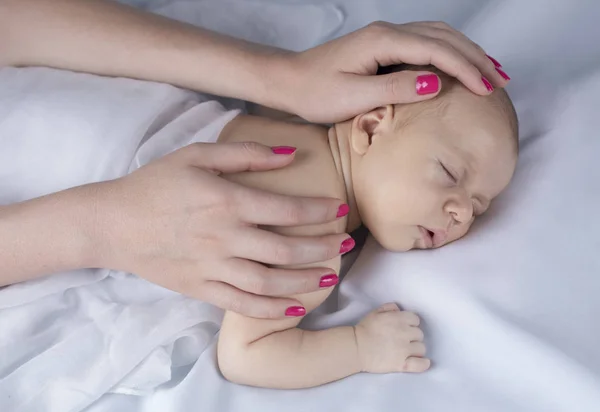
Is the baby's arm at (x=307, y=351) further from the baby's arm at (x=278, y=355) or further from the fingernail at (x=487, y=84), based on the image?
the fingernail at (x=487, y=84)

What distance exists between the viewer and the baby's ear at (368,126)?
3.56 ft

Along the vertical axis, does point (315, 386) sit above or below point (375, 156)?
Result: below

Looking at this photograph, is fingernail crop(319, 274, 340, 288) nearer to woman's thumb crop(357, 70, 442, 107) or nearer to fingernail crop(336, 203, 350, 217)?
fingernail crop(336, 203, 350, 217)

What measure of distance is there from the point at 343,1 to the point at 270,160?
2.22ft

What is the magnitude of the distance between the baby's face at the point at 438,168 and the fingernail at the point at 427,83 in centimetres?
4

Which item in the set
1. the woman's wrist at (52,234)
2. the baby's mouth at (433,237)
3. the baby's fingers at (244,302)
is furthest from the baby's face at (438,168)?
the woman's wrist at (52,234)

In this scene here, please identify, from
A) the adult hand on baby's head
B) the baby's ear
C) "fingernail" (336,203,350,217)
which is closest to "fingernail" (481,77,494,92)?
the adult hand on baby's head

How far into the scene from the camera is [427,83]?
103cm

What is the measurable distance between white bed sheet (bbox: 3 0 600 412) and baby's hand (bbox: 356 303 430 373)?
0.02m

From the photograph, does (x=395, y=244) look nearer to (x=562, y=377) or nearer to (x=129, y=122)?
(x=562, y=377)

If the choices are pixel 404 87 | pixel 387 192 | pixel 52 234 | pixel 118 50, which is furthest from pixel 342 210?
pixel 118 50

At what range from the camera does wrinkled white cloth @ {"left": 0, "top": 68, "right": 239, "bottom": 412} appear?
3.27 feet

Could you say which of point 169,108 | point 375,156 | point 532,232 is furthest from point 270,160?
point 532,232

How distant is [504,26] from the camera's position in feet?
4.50
